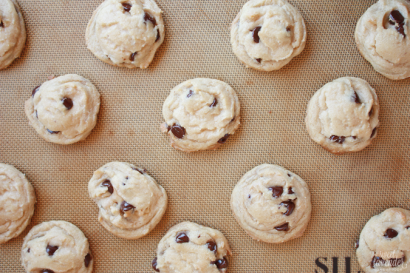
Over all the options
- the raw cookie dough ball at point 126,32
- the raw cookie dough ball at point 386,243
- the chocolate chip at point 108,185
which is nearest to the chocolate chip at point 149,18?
the raw cookie dough ball at point 126,32

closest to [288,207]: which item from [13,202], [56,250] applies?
[56,250]

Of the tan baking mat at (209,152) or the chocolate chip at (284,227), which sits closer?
the chocolate chip at (284,227)

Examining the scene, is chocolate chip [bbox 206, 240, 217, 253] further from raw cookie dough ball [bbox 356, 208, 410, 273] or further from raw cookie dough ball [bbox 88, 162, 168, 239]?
raw cookie dough ball [bbox 356, 208, 410, 273]

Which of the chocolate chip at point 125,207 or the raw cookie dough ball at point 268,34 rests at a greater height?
the raw cookie dough ball at point 268,34

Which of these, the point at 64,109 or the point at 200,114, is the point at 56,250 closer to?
the point at 64,109

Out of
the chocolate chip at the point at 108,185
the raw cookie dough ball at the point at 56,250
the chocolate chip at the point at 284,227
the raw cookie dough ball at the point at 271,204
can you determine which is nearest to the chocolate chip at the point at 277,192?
the raw cookie dough ball at the point at 271,204

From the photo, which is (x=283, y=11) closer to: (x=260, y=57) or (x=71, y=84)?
(x=260, y=57)

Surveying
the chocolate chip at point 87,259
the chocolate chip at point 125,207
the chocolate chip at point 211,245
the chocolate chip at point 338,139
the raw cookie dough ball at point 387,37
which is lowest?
the chocolate chip at point 87,259

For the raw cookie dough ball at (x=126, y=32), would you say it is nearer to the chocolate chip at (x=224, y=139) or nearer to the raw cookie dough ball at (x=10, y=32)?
the raw cookie dough ball at (x=10, y=32)
